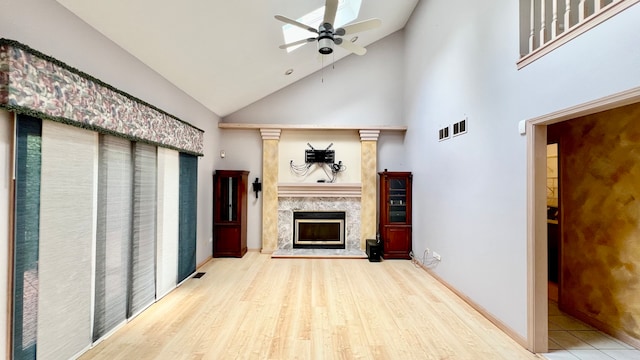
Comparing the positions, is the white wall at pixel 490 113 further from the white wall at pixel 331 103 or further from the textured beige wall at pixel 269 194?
the textured beige wall at pixel 269 194

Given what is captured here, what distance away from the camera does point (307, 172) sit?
584cm

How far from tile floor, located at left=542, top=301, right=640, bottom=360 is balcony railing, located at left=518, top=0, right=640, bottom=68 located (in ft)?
8.02

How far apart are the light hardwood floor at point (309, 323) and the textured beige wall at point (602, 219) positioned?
40.9 inches

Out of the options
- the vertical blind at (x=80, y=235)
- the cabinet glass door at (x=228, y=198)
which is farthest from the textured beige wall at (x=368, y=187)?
the vertical blind at (x=80, y=235)

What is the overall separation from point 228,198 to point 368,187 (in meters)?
2.78

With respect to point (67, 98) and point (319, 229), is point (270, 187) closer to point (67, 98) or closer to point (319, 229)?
point (319, 229)

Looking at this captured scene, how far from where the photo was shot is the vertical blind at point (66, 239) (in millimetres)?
1891

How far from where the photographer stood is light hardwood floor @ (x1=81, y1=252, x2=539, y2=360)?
7.64 ft

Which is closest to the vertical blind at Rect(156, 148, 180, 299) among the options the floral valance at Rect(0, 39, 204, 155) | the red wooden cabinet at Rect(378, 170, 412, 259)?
the floral valance at Rect(0, 39, 204, 155)

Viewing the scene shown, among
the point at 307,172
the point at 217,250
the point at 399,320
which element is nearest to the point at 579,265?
the point at 399,320

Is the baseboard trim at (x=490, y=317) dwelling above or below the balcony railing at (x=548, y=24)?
below

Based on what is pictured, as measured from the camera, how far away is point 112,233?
256 centimetres

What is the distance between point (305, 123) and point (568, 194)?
431cm

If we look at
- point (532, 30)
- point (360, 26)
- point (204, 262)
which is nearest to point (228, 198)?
point (204, 262)
